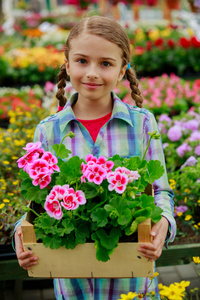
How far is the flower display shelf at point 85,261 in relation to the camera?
4.03 feet

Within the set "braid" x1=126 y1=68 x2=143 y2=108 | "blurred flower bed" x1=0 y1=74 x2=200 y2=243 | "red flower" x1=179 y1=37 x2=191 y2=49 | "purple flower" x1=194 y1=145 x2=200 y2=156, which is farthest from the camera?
"red flower" x1=179 y1=37 x2=191 y2=49

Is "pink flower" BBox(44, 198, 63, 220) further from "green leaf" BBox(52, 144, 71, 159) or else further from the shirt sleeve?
the shirt sleeve

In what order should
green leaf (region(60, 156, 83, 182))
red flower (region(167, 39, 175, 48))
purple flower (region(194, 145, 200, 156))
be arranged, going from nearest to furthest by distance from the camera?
green leaf (region(60, 156, 83, 182))
purple flower (region(194, 145, 200, 156))
red flower (region(167, 39, 175, 48))

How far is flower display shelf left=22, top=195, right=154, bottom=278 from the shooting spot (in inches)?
48.3

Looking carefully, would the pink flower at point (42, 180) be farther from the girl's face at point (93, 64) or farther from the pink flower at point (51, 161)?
the girl's face at point (93, 64)

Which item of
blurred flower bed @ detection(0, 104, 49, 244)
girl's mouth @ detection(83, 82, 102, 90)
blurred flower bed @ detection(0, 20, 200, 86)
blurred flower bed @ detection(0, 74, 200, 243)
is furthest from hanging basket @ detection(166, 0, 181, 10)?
girl's mouth @ detection(83, 82, 102, 90)

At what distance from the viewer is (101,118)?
1.62 metres

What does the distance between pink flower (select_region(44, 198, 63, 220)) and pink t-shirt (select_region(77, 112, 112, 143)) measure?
0.48m

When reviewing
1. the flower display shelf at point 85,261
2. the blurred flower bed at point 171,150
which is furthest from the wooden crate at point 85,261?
the blurred flower bed at point 171,150

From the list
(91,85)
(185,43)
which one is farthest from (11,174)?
(185,43)

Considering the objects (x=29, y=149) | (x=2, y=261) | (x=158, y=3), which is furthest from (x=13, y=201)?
(x=158, y=3)

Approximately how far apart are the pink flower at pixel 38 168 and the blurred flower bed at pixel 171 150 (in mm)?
954

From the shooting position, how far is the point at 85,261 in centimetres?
125

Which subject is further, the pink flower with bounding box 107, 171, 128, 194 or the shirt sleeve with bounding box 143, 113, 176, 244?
the shirt sleeve with bounding box 143, 113, 176, 244
